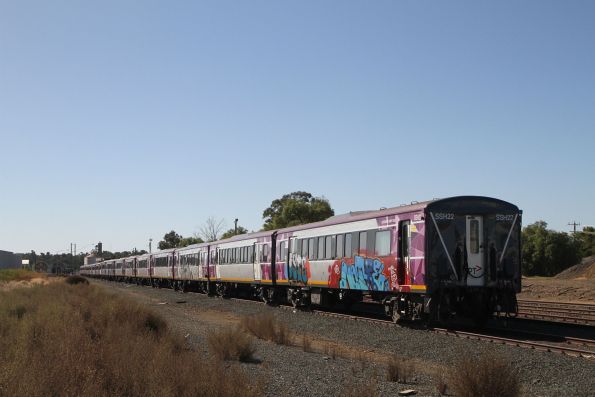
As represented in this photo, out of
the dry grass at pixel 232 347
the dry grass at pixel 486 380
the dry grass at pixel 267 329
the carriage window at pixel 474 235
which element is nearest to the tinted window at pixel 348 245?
the dry grass at pixel 267 329

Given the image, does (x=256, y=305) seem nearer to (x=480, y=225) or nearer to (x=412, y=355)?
(x=480, y=225)

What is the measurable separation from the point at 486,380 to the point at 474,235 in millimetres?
9453

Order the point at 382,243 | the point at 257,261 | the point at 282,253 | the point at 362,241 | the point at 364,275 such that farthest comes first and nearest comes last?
the point at 257,261 → the point at 282,253 → the point at 362,241 → the point at 364,275 → the point at 382,243

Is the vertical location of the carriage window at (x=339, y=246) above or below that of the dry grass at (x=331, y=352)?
above

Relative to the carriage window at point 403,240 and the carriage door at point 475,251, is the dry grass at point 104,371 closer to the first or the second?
the carriage window at point 403,240

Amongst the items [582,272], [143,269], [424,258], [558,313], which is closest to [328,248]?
[424,258]

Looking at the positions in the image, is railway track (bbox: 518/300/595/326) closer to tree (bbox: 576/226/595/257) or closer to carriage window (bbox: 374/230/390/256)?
carriage window (bbox: 374/230/390/256)

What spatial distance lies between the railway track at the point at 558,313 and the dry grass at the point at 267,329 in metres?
8.52

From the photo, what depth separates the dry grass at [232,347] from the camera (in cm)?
1251

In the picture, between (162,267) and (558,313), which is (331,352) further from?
(162,267)

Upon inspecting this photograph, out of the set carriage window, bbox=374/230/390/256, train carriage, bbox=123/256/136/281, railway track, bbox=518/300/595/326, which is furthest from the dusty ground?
train carriage, bbox=123/256/136/281

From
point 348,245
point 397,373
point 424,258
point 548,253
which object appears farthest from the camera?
point 548,253

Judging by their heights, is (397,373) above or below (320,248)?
below

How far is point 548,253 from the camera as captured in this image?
253 feet
